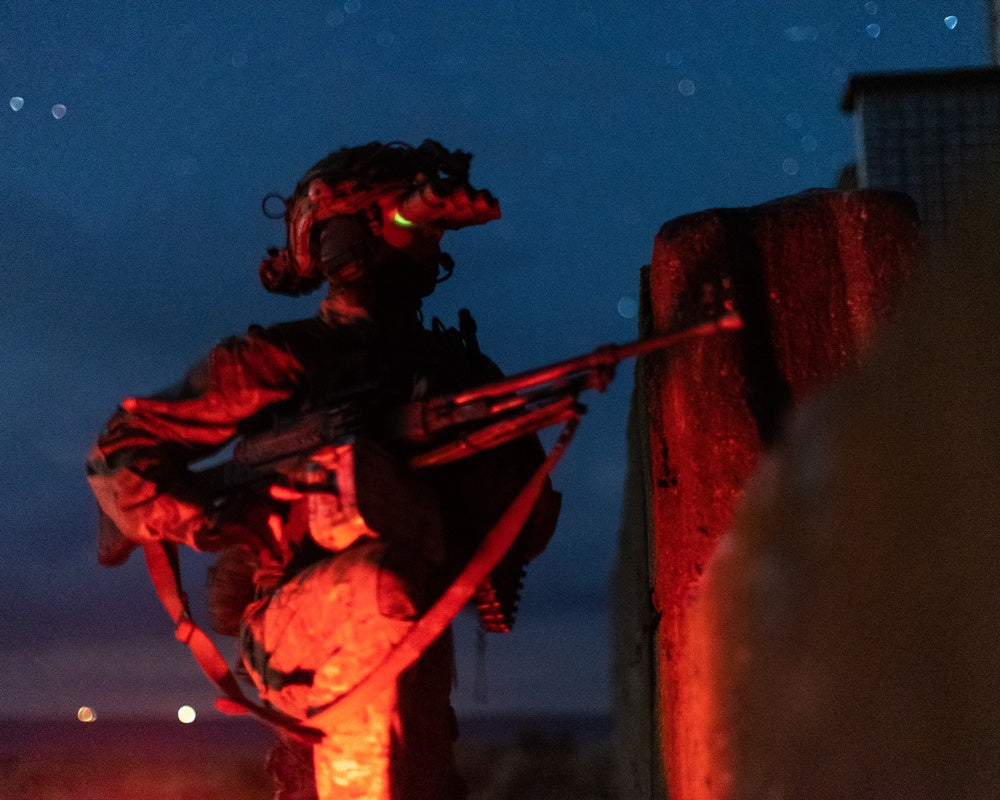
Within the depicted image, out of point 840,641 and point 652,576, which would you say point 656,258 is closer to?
point 652,576

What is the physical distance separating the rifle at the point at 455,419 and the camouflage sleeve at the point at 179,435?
0.11 m

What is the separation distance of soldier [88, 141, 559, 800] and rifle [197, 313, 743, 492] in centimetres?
5

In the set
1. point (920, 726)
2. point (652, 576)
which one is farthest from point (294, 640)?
point (920, 726)

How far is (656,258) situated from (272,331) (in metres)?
1.24

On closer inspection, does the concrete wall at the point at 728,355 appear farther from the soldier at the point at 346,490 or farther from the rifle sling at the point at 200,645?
the rifle sling at the point at 200,645

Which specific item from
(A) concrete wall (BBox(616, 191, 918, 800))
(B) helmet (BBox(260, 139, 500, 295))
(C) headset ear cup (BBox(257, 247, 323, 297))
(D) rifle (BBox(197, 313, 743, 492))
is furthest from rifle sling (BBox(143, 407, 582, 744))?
→ (C) headset ear cup (BBox(257, 247, 323, 297))

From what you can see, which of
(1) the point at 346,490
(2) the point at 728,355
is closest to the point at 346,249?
(1) the point at 346,490

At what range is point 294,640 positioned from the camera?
323cm

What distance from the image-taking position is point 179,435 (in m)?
3.51

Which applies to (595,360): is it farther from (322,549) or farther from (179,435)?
(179,435)

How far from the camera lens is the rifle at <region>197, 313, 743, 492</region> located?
9.66ft

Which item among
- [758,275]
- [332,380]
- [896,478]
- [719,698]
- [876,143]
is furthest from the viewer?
[876,143]

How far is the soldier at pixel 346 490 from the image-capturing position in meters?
3.12

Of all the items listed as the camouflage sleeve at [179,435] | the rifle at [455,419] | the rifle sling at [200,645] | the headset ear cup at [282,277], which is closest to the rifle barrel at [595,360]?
the rifle at [455,419]
